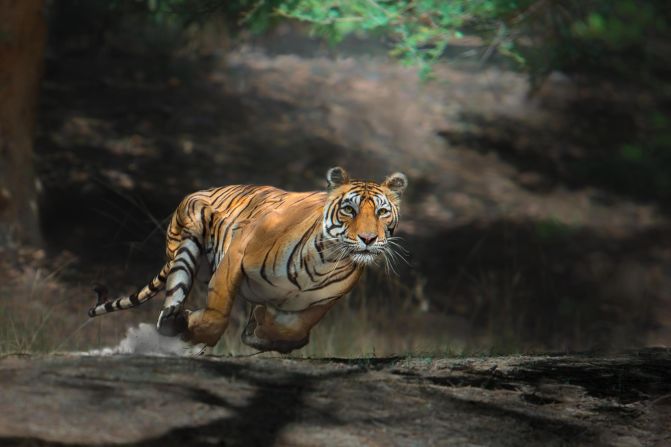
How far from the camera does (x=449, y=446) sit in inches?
191

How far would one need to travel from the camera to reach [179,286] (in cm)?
671

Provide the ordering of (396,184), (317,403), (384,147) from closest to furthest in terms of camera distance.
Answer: (317,403), (396,184), (384,147)

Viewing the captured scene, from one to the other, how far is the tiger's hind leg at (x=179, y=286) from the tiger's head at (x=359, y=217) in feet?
3.51

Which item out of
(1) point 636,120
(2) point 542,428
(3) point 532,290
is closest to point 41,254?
(3) point 532,290

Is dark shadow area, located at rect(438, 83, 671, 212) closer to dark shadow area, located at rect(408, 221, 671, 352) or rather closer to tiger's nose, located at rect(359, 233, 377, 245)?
dark shadow area, located at rect(408, 221, 671, 352)

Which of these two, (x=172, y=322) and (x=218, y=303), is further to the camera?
(x=172, y=322)

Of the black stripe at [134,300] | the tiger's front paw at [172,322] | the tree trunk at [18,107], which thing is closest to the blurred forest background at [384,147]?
the tree trunk at [18,107]

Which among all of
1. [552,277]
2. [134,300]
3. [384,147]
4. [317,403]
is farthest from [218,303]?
[384,147]

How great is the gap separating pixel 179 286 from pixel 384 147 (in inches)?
441

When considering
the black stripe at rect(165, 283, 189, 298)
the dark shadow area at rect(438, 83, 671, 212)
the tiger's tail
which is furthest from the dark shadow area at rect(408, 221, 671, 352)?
the black stripe at rect(165, 283, 189, 298)

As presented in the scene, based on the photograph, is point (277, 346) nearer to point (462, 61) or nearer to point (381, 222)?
point (381, 222)

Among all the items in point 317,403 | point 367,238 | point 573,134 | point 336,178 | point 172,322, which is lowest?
point 317,403

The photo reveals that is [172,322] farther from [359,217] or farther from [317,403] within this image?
[317,403]

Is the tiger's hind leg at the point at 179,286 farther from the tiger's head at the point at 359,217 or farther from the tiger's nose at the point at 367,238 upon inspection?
the tiger's nose at the point at 367,238
